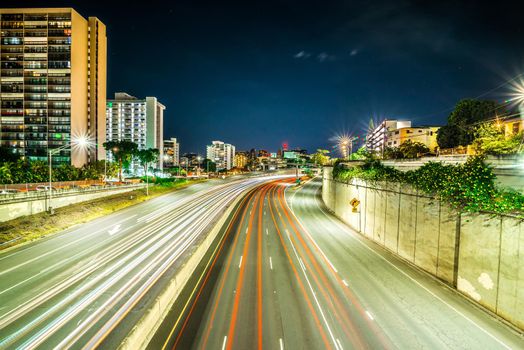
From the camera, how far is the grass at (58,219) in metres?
23.5

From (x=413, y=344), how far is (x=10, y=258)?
1109 inches

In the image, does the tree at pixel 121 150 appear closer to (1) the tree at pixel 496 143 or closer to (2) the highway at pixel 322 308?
(2) the highway at pixel 322 308

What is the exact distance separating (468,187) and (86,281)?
2338cm

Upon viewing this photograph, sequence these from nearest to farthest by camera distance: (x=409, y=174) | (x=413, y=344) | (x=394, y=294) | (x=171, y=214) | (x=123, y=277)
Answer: (x=413, y=344)
(x=394, y=294)
(x=123, y=277)
(x=409, y=174)
(x=171, y=214)

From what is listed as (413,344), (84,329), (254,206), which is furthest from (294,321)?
(254,206)

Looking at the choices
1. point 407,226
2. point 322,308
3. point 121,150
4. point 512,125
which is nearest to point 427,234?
point 407,226

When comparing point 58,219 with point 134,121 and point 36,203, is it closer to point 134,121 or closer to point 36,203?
point 36,203

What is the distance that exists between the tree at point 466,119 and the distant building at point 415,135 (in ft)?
144

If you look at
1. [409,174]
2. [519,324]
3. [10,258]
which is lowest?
Result: [10,258]


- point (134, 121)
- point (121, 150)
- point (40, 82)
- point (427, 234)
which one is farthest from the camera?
point (134, 121)

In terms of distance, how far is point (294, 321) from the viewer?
10.8m

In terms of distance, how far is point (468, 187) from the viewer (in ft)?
42.4

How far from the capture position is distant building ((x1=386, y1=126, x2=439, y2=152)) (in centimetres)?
10401

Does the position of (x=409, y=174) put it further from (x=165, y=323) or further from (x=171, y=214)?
(x=171, y=214)
